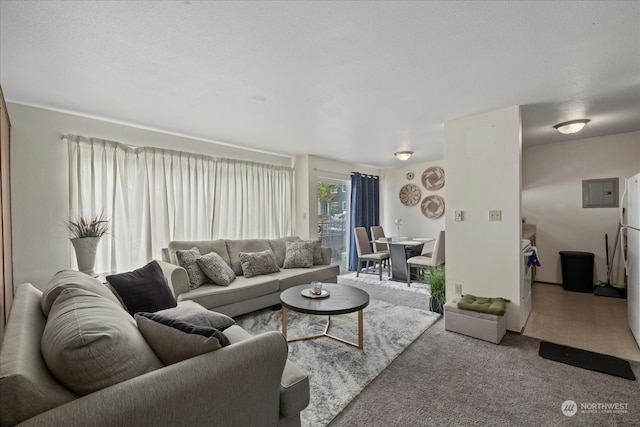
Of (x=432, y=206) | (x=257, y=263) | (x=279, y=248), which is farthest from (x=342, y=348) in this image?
(x=432, y=206)

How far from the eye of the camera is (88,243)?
9.58ft

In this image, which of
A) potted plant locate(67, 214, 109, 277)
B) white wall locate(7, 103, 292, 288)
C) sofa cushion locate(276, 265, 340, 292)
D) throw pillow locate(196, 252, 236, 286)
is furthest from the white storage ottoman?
white wall locate(7, 103, 292, 288)

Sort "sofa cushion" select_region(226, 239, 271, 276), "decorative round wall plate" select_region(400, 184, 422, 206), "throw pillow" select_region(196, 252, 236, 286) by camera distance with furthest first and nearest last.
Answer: "decorative round wall plate" select_region(400, 184, 422, 206)
"sofa cushion" select_region(226, 239, 271, 276)
"throw pillow" select_region(196, 252, 236, 286)

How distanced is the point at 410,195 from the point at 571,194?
284 centimetres

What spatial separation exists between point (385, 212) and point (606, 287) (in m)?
4.07

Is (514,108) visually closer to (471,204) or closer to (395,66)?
(471,204)

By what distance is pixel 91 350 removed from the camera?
0.92 m

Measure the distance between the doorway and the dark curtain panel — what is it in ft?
0.50

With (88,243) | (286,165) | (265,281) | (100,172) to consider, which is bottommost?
(265,281)

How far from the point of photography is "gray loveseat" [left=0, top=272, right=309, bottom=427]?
79 cm

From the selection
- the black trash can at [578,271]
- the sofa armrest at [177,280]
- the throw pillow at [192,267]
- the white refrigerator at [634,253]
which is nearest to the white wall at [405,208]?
the black trash can at [578,271]

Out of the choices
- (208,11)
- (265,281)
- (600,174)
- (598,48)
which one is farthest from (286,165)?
(600,174)

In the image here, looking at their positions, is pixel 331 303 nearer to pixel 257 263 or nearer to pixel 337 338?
pixel 337 338

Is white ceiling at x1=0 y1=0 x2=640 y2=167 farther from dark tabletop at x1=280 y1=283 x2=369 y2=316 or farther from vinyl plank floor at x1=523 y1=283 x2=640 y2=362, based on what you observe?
vinyl plank floor at x1=523 y1=283 x2=640 y2=362
